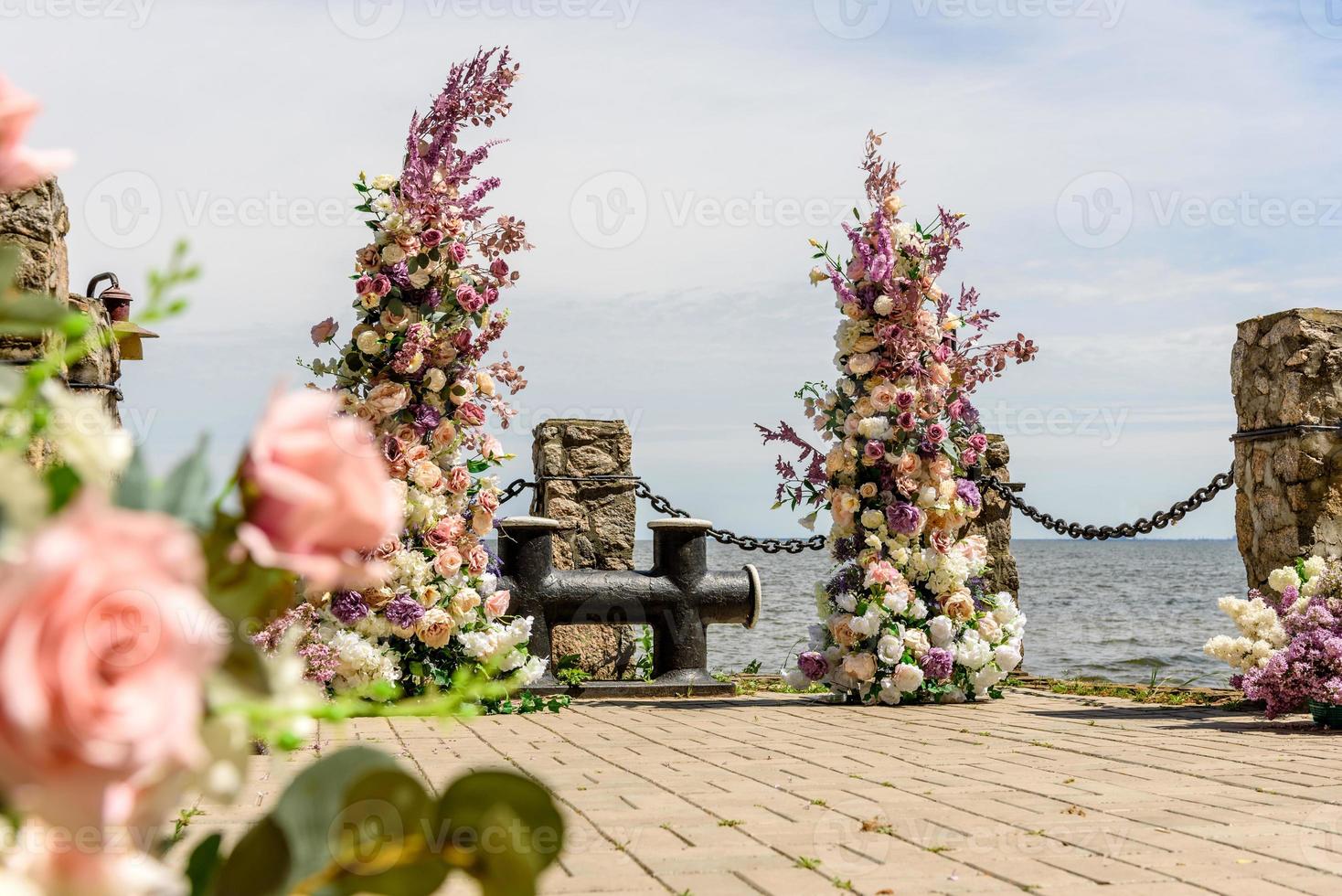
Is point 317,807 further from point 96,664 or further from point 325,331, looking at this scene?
point 325,331

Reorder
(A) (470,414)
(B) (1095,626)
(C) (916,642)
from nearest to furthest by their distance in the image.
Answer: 1. (A) (470,414)
2. (C) (916,642)
3. (B) (1095,626)

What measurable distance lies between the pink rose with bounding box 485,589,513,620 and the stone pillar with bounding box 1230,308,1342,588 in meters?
4.68

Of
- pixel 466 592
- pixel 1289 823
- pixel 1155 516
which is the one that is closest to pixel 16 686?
pixel 1289 823

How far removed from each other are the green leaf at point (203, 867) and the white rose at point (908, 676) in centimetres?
709

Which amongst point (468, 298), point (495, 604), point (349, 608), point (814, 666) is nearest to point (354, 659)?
point (349, 608)

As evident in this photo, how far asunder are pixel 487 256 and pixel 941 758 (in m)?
4.06

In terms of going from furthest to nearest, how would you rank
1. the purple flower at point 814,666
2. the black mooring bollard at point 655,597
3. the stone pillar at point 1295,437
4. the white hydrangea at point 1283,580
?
1. the black mooring bollard at point 655,597
2. the purple flower at point 814,666
3. the stone pillar at point 1295,437
4. the white hydrangea at point 1283,580

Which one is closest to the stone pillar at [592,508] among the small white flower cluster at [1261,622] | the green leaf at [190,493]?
the small white flower cluster at [1261,622]

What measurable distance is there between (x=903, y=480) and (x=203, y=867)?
719cm

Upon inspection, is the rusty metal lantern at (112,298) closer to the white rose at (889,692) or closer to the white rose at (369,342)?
the white rose at (369,342)

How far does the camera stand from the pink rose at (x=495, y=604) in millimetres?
7691

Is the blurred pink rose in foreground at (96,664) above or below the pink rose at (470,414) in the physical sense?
below

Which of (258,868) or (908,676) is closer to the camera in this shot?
(258,868)

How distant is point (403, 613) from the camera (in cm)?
732
